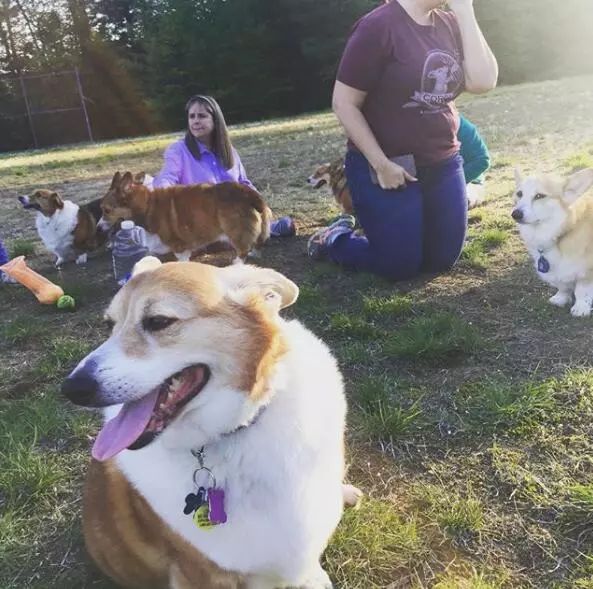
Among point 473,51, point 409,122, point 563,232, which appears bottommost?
point 563,232

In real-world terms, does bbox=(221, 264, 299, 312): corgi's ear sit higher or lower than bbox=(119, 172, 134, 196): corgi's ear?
higher

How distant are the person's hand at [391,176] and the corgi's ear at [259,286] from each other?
1995 mm

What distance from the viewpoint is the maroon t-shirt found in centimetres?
350

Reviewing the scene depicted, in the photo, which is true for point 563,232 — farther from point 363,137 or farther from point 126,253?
point 126,253

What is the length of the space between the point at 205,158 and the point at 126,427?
13.6ft

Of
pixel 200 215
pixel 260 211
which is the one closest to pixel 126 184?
pixel 200 215

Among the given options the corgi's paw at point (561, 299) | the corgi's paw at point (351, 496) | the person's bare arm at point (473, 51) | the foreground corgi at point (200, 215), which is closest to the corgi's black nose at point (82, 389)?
the corgi's paw at point (351, 496)

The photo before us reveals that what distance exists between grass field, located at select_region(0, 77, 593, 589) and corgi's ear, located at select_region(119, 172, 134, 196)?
3.31 ft

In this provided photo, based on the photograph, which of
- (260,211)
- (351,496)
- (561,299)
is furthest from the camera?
(260,211)

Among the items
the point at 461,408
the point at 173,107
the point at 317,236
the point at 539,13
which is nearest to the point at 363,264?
the point at 317,236

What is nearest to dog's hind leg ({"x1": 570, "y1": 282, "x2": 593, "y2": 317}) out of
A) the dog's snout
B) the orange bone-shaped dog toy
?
the dog's snout

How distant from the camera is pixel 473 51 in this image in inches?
143

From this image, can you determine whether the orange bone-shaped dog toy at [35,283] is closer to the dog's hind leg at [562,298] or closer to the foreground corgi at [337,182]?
the foreground corgi at [337,182]

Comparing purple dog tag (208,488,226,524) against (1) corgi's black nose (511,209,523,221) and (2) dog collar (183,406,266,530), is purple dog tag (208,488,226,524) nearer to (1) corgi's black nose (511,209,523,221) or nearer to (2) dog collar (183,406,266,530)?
(2) dog collar (183,406,266,530)
